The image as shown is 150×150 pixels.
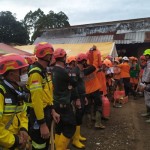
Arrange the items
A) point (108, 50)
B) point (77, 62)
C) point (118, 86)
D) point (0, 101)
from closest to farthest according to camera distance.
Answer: point (0, 101) < point (77, 62) < point (118, 86) < point (108, 50)

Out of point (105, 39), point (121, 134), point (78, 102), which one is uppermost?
point (105, 39)

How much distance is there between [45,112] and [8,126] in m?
1.20

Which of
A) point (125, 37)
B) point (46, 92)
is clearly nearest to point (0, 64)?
point (46, 92)

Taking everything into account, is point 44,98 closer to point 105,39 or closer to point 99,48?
point 99,48

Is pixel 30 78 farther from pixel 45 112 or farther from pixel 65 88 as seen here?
pixel 65 88

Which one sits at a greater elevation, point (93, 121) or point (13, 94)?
point (13, 94)

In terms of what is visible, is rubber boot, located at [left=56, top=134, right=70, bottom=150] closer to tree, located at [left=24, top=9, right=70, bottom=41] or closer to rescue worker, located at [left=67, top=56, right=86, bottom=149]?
rescue worker, located at [left=67, top=56, right=86, bottom=149]

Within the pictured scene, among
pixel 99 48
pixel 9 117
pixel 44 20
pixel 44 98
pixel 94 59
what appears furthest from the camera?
pixel 44 20

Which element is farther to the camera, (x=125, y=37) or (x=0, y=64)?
(x=125, y=37)

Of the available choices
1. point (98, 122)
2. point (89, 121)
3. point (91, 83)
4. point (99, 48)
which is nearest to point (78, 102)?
point (91, 83)

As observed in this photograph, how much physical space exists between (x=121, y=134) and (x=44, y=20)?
116 ft

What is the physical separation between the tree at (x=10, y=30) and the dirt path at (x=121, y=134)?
992 inches

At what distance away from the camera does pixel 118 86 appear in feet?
40.8

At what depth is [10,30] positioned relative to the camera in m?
32.6
